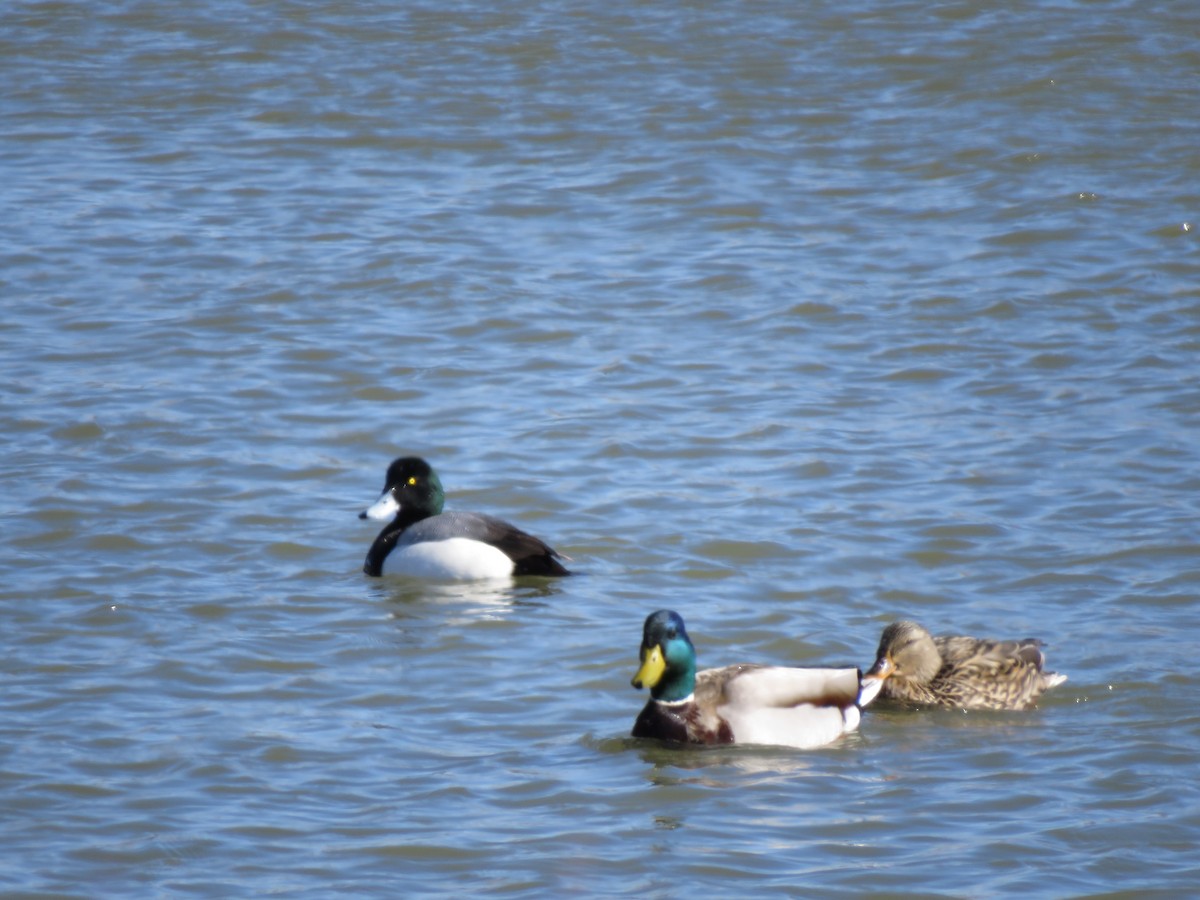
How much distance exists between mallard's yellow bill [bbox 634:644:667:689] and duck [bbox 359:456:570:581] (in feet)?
7.27

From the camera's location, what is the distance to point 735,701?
298 inches

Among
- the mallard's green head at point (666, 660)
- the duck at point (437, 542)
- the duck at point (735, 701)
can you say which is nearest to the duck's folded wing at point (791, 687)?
the duck at point (735, 701)

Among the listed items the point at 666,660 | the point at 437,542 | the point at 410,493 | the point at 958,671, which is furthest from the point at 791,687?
the point at 410,493

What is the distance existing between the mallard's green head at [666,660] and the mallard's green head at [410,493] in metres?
3.04

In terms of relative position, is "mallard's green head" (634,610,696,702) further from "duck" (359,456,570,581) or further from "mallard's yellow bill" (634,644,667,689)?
"duck" (359,456,570,581)

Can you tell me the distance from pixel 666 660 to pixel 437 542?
2.78 metres

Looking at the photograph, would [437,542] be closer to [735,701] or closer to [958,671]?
[735,701]

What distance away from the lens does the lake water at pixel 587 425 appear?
21.8 ft

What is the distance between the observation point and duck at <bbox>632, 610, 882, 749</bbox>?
7449 mm

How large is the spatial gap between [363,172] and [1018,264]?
19.0 ft

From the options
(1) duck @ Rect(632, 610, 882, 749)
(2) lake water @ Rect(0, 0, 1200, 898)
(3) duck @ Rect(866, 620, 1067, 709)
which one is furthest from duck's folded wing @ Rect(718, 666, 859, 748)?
(3) duck @ Rect(866, 620, 1067, 709)

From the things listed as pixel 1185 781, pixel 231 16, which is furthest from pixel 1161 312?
pixel 231 16

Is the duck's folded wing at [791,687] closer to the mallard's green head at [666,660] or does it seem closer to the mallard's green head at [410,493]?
the mallard's green head at [666,660]

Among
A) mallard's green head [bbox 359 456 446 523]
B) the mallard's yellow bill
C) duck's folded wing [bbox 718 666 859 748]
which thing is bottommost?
duck's folded wing [bbox 718 666 859 748]
